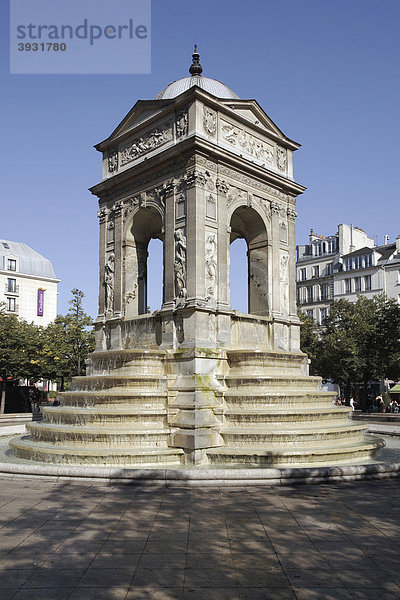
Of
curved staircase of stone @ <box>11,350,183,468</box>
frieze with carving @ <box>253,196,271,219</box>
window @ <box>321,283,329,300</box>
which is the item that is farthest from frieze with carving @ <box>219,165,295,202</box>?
window @ <box>321,283,329,300</box>

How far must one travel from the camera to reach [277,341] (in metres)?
21.7

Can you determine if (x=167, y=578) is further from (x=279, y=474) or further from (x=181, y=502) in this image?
(x=279, y=474)

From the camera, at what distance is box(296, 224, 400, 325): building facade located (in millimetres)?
67875

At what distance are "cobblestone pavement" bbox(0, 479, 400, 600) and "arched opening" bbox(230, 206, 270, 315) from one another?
11.3m

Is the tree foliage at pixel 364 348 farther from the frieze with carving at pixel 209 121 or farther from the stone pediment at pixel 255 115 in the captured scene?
the frieze with carving at pixel 209 121

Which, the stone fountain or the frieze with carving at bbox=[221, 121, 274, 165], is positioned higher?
the frieze with carving at bbox=[221, 121, 274, 165]

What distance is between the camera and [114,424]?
50.4ft

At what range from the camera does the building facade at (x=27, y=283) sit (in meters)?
75.4

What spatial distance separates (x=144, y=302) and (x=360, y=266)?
174 ft

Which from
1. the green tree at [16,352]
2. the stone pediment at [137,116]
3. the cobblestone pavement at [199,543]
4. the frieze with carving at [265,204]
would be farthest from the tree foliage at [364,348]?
the cobblestone pavement at [199,543]

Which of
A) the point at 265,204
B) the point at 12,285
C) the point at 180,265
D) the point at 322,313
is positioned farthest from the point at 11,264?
the point at 180,265

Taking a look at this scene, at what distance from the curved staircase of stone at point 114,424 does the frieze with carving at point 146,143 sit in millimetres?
8469

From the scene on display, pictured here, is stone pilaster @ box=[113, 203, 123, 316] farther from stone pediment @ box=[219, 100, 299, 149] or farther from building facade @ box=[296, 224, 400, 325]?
building facade @ box=[296, 224, 400, 325]

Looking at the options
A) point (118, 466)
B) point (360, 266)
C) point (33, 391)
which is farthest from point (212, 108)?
point (360, 266)
